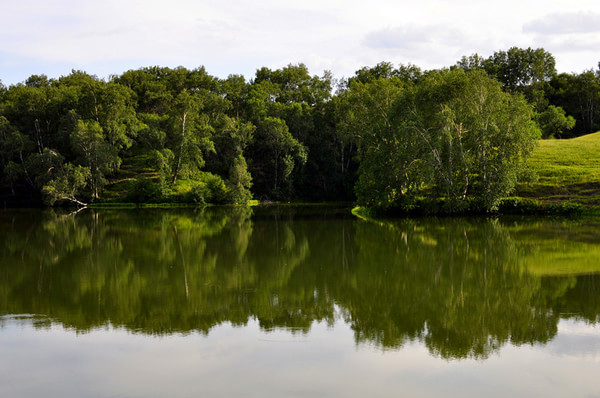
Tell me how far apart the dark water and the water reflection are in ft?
0.29

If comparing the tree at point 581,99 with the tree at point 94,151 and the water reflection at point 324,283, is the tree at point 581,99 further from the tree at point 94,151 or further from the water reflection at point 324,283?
the tree at point 94,151

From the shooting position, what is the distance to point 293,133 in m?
88.1

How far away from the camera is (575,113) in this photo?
91000 millimetres

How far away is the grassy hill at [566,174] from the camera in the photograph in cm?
4688

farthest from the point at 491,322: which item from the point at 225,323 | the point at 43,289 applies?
the point at 43,289

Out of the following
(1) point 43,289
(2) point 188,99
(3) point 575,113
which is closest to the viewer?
(1) point 43,289

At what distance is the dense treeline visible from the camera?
147 ft

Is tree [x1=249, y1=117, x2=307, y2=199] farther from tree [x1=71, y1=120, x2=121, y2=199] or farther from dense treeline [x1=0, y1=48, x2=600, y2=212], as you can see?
tree [x1=71, y1=120, x2=121, y2=199]

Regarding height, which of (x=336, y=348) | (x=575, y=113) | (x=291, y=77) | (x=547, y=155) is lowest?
(x=336, y=348)

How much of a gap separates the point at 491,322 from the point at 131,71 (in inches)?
3779

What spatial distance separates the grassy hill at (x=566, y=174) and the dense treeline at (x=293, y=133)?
4.12 m

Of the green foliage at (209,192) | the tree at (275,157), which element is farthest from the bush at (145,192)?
the tree at (275,157)

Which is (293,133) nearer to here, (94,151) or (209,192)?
(209,192)

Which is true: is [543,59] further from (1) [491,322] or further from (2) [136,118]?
(1) [491,322]
